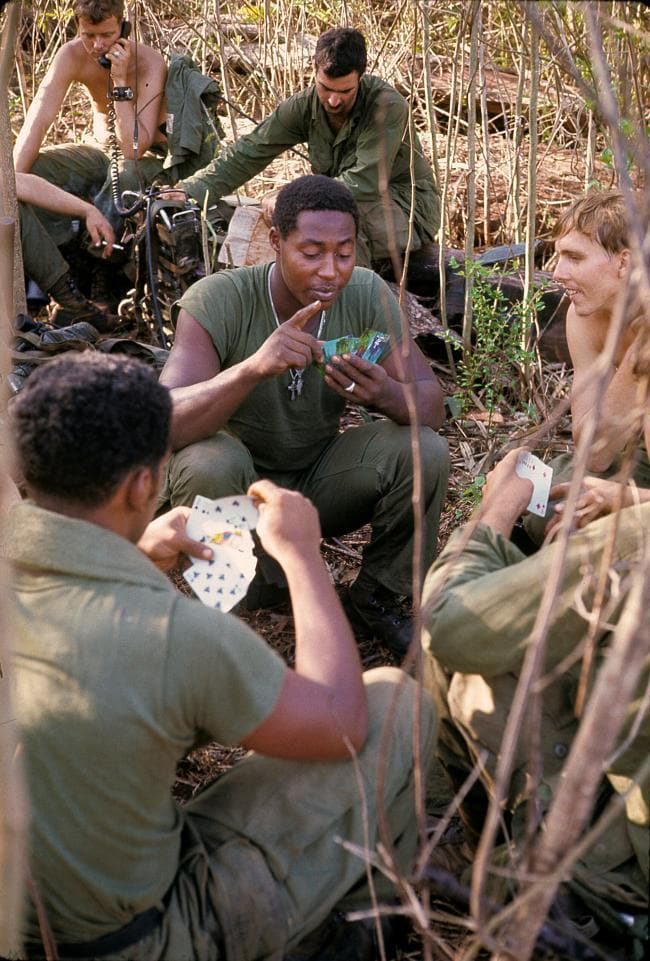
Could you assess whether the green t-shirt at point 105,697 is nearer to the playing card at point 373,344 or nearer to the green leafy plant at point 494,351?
the playing card at point 373,344

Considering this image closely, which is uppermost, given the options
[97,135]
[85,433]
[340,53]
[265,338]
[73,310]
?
[340,53]

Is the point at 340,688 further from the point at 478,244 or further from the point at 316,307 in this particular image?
the point at 478,244

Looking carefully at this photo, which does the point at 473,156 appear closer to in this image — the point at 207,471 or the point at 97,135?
the point at 207,471

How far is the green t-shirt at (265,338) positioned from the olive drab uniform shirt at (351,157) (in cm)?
227

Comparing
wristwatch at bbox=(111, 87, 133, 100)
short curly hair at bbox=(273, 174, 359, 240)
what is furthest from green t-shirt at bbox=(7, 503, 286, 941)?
wristwatch at bbox=(111, 87, 133, 100)

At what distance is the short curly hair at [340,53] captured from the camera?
580 centimetres

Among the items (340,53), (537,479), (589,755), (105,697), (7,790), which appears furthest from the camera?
(340,53)

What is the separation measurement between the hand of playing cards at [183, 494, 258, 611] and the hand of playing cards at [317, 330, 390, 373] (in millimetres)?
1043

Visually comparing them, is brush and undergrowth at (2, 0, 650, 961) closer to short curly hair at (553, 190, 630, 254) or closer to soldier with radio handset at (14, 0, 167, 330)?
short curly hair at (553, 190, 630, 254)

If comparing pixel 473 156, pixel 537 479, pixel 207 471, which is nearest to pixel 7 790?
pixel 537 479

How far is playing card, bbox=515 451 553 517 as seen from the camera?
9.41 ft

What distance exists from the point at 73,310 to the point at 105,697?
441 cm

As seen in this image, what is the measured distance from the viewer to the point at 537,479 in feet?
9.52

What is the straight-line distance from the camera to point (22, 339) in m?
4.88
